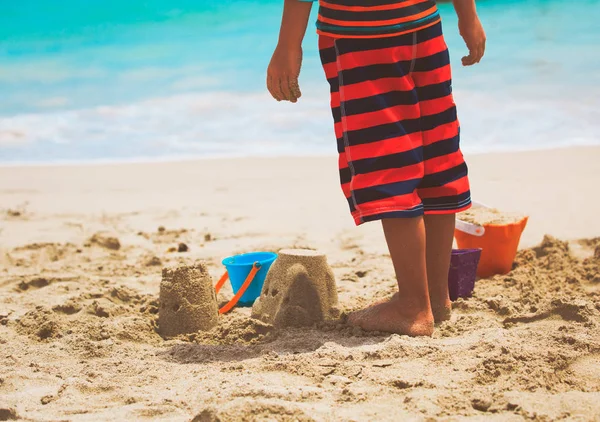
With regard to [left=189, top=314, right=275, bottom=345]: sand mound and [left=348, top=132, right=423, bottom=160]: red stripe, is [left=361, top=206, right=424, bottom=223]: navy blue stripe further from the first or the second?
[left=189, top=314, right=275, bottom=345]: sand mound

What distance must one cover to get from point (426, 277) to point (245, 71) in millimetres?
9459

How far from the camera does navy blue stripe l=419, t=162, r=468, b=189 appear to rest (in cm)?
237

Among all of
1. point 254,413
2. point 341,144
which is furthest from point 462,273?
point 254,413

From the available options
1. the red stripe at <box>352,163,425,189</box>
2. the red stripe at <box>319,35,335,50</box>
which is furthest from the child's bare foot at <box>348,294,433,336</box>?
the red stripe at <box>319,35,335,50</box>

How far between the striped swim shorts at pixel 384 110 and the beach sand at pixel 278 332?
47 cm

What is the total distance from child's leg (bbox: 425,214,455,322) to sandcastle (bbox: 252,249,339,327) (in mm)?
360

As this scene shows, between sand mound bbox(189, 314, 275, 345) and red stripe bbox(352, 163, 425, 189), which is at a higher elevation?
red stripe bbox(352, 163, 425, 189)

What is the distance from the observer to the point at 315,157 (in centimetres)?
700

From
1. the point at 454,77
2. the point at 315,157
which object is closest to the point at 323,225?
the point at 315,157

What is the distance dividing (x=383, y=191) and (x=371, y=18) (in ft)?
1.74

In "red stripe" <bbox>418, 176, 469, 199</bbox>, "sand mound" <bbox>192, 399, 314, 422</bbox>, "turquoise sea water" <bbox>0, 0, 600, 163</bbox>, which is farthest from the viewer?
"turquoise sea water" <bbox>0, 0, 600, 163</bbox>

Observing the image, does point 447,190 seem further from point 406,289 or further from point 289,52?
point 289,52

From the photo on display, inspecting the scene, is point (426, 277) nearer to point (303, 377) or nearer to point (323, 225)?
point (303, 377)

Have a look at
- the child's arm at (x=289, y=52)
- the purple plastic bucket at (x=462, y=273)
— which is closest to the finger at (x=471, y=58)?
the child's arm at (x=289, y=52)
